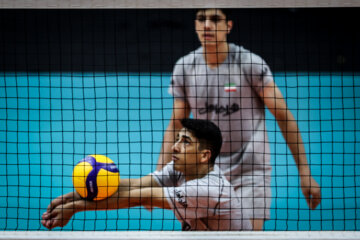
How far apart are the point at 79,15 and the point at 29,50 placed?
97 centimetres

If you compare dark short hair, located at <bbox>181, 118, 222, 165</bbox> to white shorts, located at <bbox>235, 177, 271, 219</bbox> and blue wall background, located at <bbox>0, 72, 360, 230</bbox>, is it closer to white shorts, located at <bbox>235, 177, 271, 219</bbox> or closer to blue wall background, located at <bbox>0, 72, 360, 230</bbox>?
white shorts, located at <bbox>235, 177, 271, 219</bbox>

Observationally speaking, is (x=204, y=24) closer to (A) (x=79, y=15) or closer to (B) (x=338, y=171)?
(B) (x=338, y=171)

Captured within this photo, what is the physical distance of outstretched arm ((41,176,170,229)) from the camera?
3.10 m

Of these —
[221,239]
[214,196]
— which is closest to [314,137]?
[214,196]

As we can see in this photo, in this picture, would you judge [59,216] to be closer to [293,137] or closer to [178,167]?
[178,167]

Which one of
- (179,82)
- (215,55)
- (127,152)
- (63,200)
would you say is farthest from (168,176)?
(127,152)

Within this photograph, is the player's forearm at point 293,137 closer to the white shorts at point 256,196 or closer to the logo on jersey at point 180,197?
the white shorts at point 256,196

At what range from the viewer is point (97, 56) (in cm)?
802

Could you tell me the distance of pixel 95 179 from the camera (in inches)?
128

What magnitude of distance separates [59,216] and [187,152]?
938 millimetres

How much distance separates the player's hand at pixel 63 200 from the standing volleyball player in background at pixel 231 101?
2.68 ft

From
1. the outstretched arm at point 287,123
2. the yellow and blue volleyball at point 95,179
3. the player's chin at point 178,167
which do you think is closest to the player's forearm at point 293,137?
the outstretched arm at point 287,123

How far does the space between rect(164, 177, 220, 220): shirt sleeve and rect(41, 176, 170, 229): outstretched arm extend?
64mm

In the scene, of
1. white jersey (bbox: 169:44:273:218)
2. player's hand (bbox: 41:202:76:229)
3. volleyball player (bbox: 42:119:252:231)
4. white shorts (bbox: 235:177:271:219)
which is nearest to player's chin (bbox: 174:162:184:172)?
volleyball player (bbox: 42:119:252:231)
